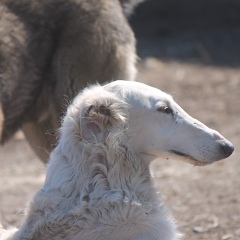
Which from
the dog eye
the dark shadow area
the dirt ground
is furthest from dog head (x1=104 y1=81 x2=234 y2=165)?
the dark shadow area

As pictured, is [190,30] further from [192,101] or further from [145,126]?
[145,126]

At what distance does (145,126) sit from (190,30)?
9615 mm

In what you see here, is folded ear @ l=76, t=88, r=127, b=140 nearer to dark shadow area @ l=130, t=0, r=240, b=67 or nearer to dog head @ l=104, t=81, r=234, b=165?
dog head @ l=104, t=81, r=234, b=165

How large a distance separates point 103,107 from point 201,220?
231 cm

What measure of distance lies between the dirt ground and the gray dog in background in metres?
0.93

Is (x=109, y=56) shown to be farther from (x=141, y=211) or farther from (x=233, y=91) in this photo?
(x=233, y=91)

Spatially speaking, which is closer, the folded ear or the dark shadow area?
the folded ear

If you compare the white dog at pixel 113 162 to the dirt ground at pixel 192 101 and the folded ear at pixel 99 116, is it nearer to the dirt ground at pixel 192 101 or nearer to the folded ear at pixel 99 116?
the folded ear at pixel 99 116

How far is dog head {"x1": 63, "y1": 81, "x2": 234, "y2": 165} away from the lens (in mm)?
4461

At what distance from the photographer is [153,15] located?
573 inches

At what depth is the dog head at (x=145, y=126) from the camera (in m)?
4.46

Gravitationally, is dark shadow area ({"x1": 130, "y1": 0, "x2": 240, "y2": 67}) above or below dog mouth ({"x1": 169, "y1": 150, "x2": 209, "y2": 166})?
below

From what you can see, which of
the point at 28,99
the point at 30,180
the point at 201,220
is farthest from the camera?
the point at 30,180

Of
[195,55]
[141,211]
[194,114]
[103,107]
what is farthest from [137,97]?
[195,55]
